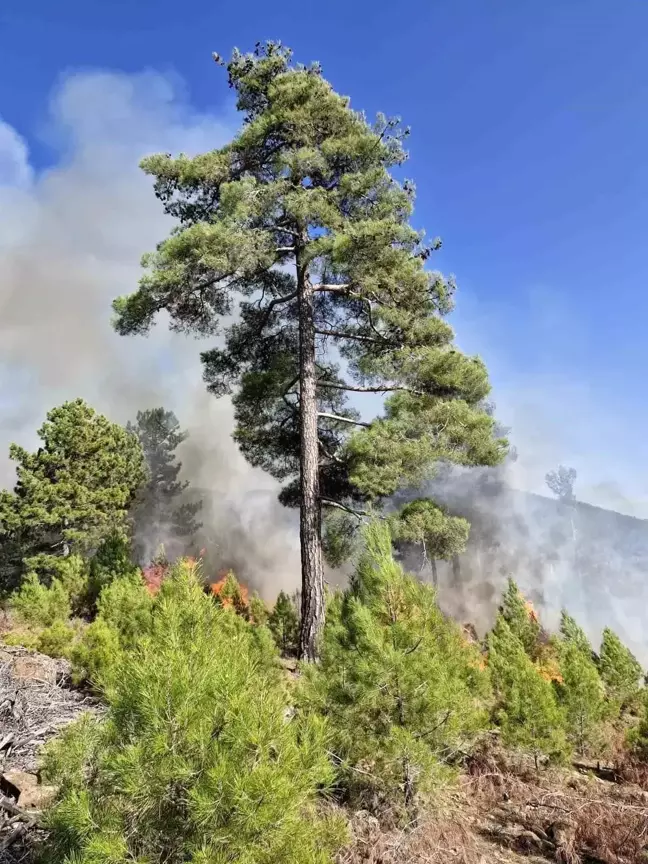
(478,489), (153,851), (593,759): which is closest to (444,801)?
(153,851)

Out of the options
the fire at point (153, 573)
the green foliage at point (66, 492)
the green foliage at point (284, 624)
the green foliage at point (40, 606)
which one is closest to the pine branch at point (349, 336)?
the green foliage at point (40, 606)

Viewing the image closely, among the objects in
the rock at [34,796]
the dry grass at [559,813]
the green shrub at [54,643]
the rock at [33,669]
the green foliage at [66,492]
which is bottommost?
the dry grass at [559,813]

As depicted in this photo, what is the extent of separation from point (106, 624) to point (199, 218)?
7.46m

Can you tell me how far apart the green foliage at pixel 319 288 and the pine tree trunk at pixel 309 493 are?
67mm

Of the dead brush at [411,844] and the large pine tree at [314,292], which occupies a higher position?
the large pine tree at [314,292]

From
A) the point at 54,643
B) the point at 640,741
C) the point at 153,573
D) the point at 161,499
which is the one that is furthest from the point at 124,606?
the point at 161,499

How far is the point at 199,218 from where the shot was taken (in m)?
9.99

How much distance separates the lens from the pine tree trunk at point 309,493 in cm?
838

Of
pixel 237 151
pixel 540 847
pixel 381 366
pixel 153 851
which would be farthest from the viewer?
pixel 237 151

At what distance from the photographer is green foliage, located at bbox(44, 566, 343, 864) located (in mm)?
2125

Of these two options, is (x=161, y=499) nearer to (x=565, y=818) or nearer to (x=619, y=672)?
(x=619, y=672)

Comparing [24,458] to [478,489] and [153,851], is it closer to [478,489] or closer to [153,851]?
[153,851]

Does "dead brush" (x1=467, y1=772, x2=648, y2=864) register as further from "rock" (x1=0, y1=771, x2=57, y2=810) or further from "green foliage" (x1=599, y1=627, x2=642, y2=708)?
"green foliage" (x1=599, y1=627, x2=642, y2=708)

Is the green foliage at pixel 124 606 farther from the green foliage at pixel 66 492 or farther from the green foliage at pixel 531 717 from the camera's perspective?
the green foliage at pixel 66 492
